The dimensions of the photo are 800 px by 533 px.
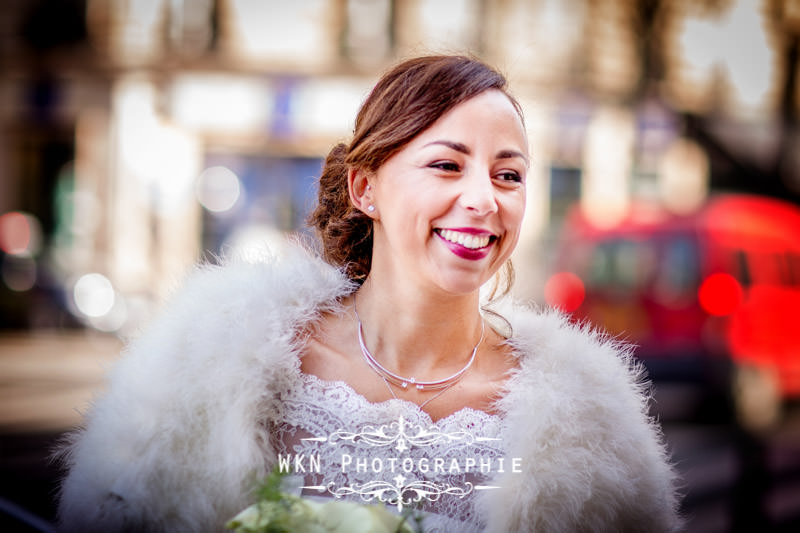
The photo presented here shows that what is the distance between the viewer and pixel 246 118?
1723cm

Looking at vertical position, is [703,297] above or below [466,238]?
below

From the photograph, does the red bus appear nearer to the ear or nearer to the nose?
the ear

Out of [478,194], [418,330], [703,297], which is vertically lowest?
[703,297]

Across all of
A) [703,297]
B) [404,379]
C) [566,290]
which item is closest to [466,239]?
[404,379]

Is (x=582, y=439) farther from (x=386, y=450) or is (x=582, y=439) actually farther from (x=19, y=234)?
(x=19, y=234)

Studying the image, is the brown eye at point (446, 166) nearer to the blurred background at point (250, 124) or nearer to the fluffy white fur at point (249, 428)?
the fluffy white fur at point (249, 428)

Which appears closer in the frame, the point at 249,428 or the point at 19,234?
the point at 249,428

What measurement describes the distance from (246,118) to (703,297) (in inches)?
471

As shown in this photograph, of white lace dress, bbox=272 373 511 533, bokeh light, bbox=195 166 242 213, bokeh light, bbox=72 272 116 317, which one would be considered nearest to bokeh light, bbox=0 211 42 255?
bokeh light, bbox=72 272 116 317

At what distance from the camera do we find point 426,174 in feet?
5.83

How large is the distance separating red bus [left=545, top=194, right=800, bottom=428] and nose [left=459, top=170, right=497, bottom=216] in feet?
20.4

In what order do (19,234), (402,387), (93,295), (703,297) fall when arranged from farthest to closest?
1. (19,234)
2. (93,295)
3. (703,297)
4. (402,387)

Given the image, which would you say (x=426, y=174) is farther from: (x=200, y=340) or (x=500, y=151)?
(x=200, y=340)

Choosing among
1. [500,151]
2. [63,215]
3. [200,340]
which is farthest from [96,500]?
[63,215]
